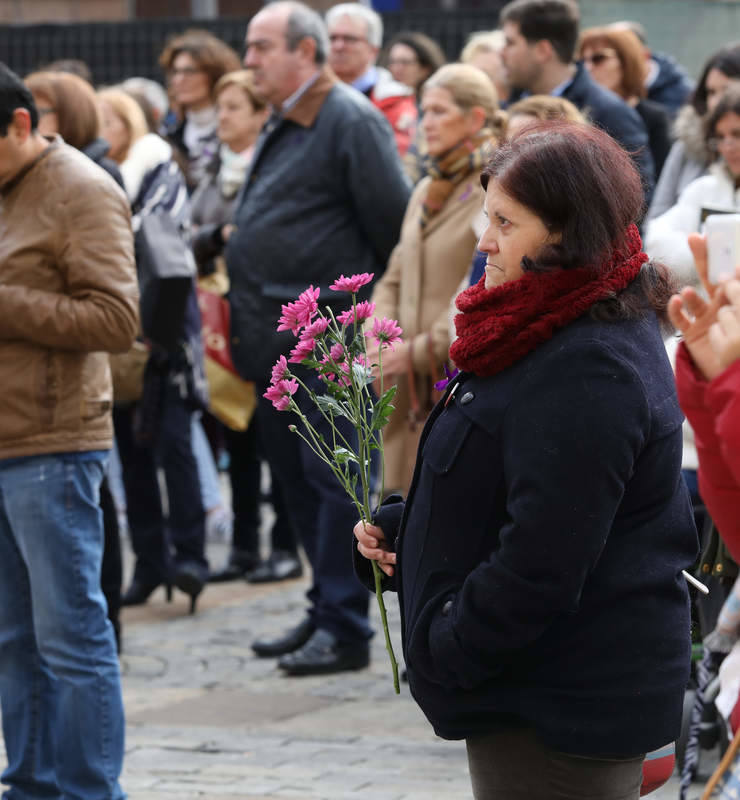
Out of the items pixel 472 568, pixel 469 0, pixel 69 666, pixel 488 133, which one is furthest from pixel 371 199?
pixel 469 0

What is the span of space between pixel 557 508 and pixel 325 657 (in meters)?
3.76

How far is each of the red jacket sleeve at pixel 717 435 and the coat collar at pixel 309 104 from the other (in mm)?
4186

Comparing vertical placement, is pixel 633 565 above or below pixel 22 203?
above

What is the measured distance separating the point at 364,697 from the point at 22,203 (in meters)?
2.47

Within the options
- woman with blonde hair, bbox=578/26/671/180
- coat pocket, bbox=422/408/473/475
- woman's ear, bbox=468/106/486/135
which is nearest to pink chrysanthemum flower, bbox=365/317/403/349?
coat pocket, bbox=422/408/473/475

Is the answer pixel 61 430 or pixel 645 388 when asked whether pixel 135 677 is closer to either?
pixel 61 430

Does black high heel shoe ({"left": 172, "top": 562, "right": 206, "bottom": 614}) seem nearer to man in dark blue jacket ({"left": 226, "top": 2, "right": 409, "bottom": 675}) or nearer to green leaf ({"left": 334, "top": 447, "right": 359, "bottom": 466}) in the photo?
man in dark blue jacket ({"left": 226, "top": 2, "right": 409, "bottom": 675})

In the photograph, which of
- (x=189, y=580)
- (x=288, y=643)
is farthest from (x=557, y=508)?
(x=189, y=580)

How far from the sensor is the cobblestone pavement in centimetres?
488

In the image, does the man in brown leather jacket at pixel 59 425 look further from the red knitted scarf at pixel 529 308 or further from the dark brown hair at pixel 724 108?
the dark brown hair at pixel 724 108

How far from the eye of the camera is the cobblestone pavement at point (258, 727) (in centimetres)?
488

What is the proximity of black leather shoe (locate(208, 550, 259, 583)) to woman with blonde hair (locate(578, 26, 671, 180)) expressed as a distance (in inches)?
119

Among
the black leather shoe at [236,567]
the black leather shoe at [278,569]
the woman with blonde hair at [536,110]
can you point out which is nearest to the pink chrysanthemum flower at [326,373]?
the woman with blonde hair at [536,110]

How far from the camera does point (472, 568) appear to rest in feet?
9.02
